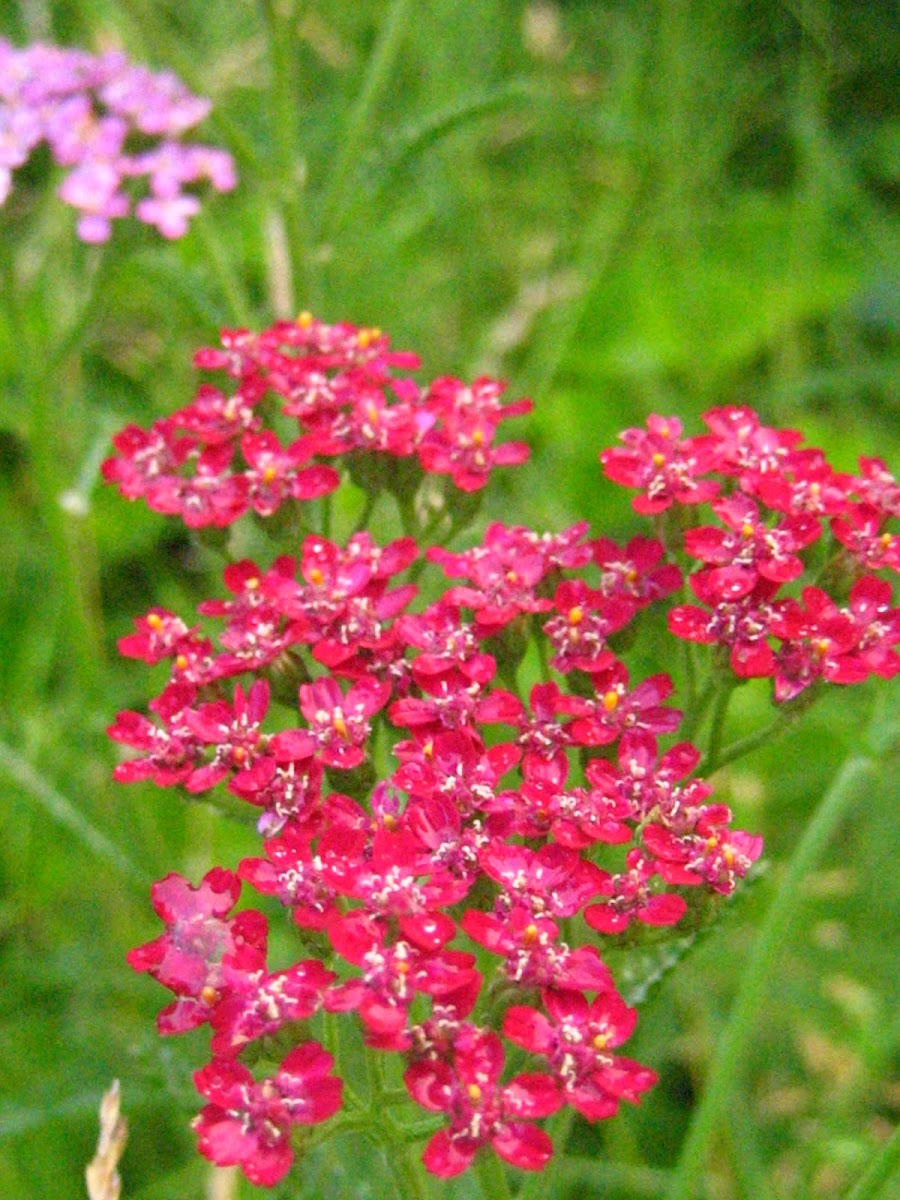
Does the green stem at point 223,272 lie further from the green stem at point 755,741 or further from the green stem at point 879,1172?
the green stem at point 879,1172

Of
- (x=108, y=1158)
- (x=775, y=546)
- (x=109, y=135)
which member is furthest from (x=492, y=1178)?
(x=109, y=135)

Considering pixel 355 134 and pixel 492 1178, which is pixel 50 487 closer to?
pixel 355 134

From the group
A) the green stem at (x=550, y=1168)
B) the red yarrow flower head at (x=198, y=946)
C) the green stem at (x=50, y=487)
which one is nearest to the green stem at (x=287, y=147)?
the green stem at (x=50, y=487)

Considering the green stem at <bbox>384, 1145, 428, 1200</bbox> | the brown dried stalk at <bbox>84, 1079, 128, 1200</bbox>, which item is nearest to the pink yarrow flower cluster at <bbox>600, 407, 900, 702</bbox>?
the green stem at <bbox>384, 1145, 428, 1200</bbox>

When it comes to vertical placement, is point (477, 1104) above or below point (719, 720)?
below

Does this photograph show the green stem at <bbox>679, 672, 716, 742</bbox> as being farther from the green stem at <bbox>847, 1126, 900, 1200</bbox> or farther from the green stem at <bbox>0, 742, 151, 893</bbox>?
the green stem at <bbox>0, 742, 151, 893</bbox>

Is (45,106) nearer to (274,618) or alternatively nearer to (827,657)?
(274,618)

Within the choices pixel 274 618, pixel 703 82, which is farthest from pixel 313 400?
pixel 703 82
